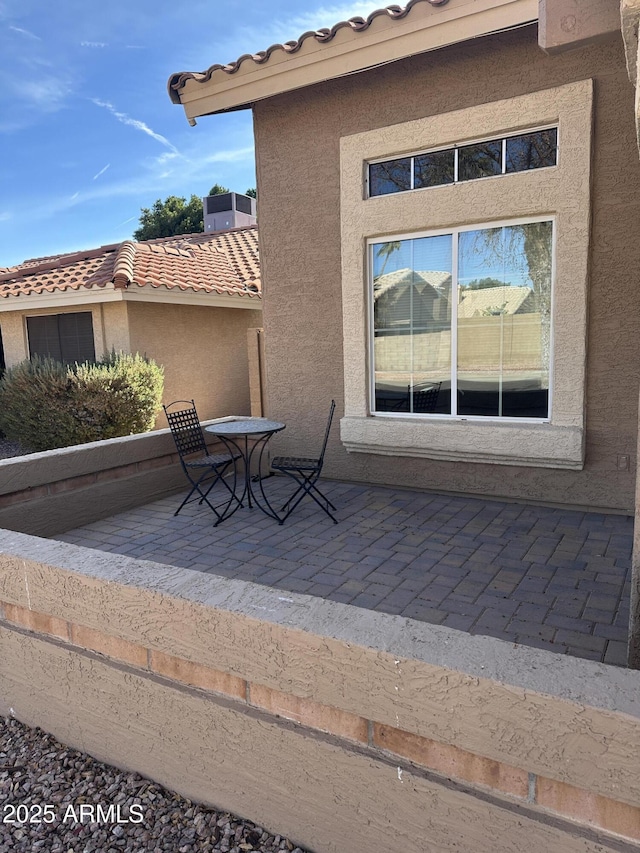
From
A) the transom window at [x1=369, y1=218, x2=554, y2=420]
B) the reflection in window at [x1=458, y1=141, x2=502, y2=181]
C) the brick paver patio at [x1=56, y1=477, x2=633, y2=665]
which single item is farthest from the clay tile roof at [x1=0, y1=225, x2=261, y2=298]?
the reflection in window at [x1=458, y1=141, x2=502, y2=181]

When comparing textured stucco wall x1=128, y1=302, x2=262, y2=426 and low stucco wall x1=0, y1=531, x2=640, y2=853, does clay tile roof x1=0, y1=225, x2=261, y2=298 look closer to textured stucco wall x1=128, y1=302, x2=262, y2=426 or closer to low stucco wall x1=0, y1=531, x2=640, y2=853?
textured stucco wall x1=128, y1=302, x2=262, y2=426

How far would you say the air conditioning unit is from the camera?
67.7ft

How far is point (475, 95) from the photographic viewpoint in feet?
18.8

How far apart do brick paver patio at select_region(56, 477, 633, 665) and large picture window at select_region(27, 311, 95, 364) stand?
5.86 metres

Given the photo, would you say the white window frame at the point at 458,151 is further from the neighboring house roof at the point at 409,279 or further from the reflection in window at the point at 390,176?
the neighboring house roof at the point at 409,279

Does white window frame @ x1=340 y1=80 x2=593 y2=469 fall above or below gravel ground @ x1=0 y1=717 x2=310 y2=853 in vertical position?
above

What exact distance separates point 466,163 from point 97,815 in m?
5.93

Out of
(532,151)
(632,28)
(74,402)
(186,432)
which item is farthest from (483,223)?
(74,402)

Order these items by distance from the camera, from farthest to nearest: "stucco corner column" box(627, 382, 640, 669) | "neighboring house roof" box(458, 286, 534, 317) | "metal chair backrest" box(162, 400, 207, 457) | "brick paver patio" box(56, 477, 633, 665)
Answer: "metal chair backrest" box(162, 400, 207, 457) → "neighboring house roof" box(458, 286, 534, 317) → "brick paver patio" box(56, 477, 633, 665) → "stucco corner column" box(627, 382, 640, 669)

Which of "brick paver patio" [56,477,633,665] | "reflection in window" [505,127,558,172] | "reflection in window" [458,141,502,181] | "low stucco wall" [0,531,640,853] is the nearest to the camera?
"low stucco wall" [0,531,640,853]

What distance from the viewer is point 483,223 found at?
5938mm

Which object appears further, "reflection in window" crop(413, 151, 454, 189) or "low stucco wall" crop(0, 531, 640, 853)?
"reflection in window" crop(413, 151, 454, 189)

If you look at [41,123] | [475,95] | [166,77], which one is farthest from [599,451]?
[41,123]

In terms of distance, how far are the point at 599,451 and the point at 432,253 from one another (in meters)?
2.57
